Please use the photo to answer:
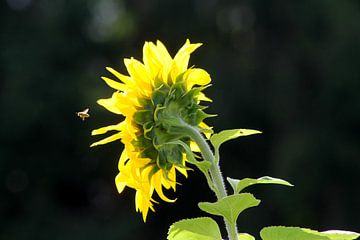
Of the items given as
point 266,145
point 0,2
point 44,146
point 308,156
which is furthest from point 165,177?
point 0,2

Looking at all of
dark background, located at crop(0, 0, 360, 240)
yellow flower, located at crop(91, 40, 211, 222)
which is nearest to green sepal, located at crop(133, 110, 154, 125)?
yellow flower, located at crop(91, 40, 211, 222)

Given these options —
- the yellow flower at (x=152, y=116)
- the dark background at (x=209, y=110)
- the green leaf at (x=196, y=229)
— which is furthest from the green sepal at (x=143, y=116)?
the dark background at (x=209, y=110)

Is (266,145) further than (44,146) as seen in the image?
No

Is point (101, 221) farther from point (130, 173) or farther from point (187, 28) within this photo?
point (130, 173)

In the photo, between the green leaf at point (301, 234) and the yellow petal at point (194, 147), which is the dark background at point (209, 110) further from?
the green leaf at point (301, 234)

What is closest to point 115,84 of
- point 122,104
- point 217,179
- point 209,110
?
point 122,104

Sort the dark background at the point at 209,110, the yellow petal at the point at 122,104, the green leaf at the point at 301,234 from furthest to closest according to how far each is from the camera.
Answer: the dark background at the point at 209,110 < the yellow petal at the point at 122,104 < the green leaf at the point at 301,234
